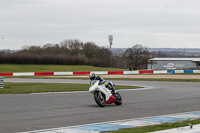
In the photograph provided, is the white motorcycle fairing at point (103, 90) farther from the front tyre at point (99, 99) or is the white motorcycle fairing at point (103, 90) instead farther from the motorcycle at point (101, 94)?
the front tyre at point (99, 99)

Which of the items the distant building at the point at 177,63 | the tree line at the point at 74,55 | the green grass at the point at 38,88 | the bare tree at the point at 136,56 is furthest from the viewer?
the distant building at the point at 177,63

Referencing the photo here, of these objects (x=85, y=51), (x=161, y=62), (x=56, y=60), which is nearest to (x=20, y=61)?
(x=56, y=60)

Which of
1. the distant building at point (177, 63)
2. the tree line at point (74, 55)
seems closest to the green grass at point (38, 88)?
the tree line at point (74, 55)

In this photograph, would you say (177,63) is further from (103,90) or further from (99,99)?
(99,99)

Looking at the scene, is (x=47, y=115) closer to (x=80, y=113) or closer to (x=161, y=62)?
(x=80, y=113)

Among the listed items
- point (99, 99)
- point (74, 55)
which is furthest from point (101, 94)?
point (74, 55)

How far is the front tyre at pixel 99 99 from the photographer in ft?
45.3

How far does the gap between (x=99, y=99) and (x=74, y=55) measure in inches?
3957

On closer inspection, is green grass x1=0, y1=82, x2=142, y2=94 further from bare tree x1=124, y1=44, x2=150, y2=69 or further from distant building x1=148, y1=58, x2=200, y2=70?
distant building x1=148, y1=58, x2=200, y2=70

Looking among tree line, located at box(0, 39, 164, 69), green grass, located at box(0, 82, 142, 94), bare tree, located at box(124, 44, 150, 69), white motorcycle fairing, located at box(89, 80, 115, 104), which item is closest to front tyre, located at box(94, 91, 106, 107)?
white motorcycle fairing, located at box(89, 80, 115, 104)

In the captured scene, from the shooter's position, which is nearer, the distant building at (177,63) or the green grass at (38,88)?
the green grass at (38,88)

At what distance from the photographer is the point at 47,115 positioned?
11.4 metres

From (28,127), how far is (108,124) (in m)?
1.97

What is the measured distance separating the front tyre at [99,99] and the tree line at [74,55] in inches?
2326
